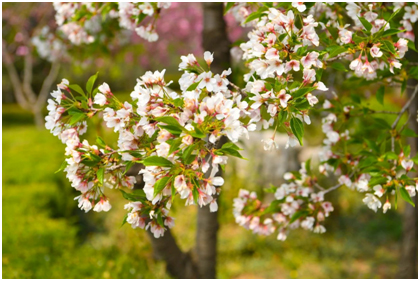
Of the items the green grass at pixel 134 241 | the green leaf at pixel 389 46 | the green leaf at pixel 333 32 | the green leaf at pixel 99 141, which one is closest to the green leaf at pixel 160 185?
the green leaf at pixel 99 141

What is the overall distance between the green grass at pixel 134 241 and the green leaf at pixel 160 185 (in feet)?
7.03

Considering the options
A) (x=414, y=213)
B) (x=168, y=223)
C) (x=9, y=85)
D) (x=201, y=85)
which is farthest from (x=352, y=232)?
(x=9, y=85)

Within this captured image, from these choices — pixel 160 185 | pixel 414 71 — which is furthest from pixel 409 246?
pixel 160 185

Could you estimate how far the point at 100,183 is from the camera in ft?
4.60

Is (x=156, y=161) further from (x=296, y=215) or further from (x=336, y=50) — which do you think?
(x=296, y=215)

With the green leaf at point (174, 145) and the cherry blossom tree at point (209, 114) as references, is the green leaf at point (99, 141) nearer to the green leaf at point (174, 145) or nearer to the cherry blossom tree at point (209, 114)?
the cherry blossom tree at point (209, 114)

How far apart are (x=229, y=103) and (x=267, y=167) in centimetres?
449

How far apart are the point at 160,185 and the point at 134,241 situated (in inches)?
127

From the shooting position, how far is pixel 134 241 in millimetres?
4207

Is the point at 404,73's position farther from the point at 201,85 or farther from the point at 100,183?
the point at 100,183

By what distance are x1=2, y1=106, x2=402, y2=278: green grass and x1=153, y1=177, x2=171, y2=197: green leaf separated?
214 centimetres

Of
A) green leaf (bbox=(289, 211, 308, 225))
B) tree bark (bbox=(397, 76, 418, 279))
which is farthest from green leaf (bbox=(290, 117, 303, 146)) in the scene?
tree bark (bbox=(397, 76, 418, 279))

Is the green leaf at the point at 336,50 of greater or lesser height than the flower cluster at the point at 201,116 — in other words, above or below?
above

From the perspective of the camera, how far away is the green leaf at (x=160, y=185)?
1.19m
